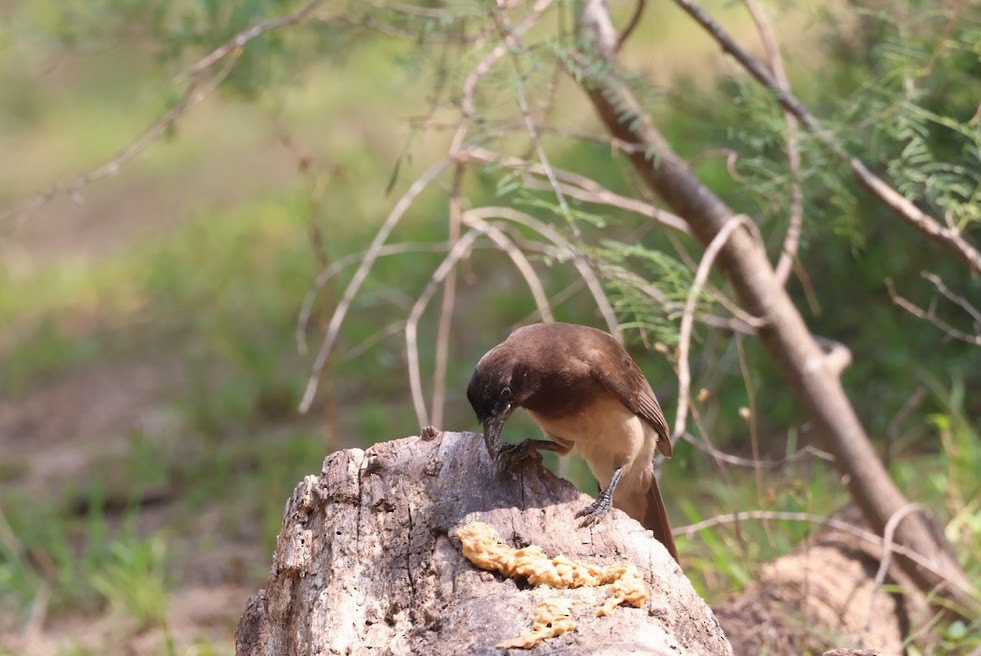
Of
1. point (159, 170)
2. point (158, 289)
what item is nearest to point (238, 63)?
point (158, 289)

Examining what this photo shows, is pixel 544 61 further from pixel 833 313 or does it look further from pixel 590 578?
pixel 833 313

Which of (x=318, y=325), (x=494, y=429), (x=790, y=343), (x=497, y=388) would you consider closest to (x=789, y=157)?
(x=790, y=343)

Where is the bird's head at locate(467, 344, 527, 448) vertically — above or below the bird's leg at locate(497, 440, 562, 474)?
above

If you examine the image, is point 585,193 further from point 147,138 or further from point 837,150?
point 147,138

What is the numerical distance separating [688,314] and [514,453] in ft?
3.00

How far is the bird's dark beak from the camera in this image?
9.87ft

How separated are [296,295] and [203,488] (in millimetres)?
2418

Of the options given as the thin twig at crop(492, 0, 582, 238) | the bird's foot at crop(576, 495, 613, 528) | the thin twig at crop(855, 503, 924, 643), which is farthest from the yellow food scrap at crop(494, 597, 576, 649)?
the thin twig at crop(855, 503, 924, 643)

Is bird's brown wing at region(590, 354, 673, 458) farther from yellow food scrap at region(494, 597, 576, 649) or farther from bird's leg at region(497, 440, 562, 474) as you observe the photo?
yellow food scrap at region(494, 597, 576, 649)

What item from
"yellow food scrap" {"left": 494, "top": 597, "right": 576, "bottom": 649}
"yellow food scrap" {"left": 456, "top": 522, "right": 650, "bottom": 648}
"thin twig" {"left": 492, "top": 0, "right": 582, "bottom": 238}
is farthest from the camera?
"thin twig" {"left": 492, "top": 0, "right": 582, "bottom": 238}

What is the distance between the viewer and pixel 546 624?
2.51 metres

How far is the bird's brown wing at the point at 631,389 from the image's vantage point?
3.44m

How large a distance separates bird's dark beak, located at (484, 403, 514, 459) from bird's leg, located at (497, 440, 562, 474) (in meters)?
0.02

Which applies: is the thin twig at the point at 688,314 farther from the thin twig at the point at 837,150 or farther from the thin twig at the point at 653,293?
the thin twig at the point at 837,150
